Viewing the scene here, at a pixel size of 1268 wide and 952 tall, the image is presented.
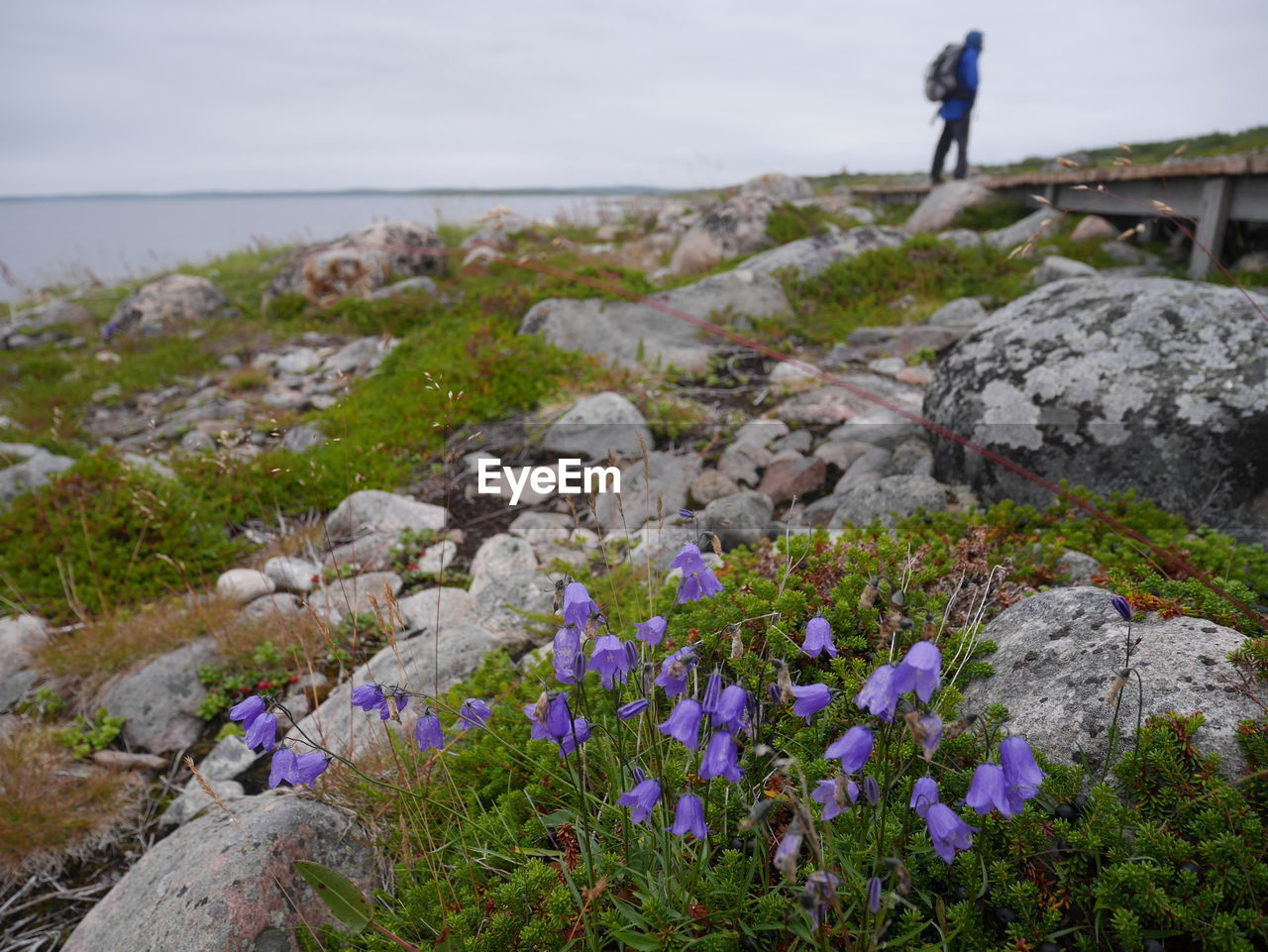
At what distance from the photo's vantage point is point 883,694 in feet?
4.42

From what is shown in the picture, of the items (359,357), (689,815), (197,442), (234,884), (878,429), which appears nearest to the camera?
(689,815)

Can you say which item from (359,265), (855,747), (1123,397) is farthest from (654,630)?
(359,265)

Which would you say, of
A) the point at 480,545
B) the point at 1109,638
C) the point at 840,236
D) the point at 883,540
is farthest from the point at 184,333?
the point at 1109,638

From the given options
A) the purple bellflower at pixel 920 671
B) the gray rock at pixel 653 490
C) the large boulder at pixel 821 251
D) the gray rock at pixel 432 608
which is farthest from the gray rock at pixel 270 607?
the large boulder at pixel 821 251

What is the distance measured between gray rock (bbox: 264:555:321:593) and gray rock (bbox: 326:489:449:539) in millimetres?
448

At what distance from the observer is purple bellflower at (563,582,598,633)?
1.68 meters

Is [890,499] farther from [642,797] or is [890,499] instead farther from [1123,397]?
[642,797]

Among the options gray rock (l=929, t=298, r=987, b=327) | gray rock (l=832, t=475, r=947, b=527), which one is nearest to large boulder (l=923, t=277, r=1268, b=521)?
gray rock (l=832, t=475, r=947, b=527)

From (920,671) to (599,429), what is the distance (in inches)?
220

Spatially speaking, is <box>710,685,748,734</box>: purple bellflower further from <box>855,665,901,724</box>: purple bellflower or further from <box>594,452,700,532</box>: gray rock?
<box>594,452,700,532</box>: gray rock

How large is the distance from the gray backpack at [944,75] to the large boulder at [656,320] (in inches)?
312

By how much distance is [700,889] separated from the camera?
1821 millimetres

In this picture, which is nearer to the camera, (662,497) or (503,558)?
(662,497)

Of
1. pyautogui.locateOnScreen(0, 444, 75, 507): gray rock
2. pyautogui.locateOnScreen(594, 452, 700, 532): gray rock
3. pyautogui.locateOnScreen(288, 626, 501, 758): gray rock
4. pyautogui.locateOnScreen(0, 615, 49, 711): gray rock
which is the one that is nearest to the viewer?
pyautogui.locateOnScreen(288, 626, 501, 758): gray rock
